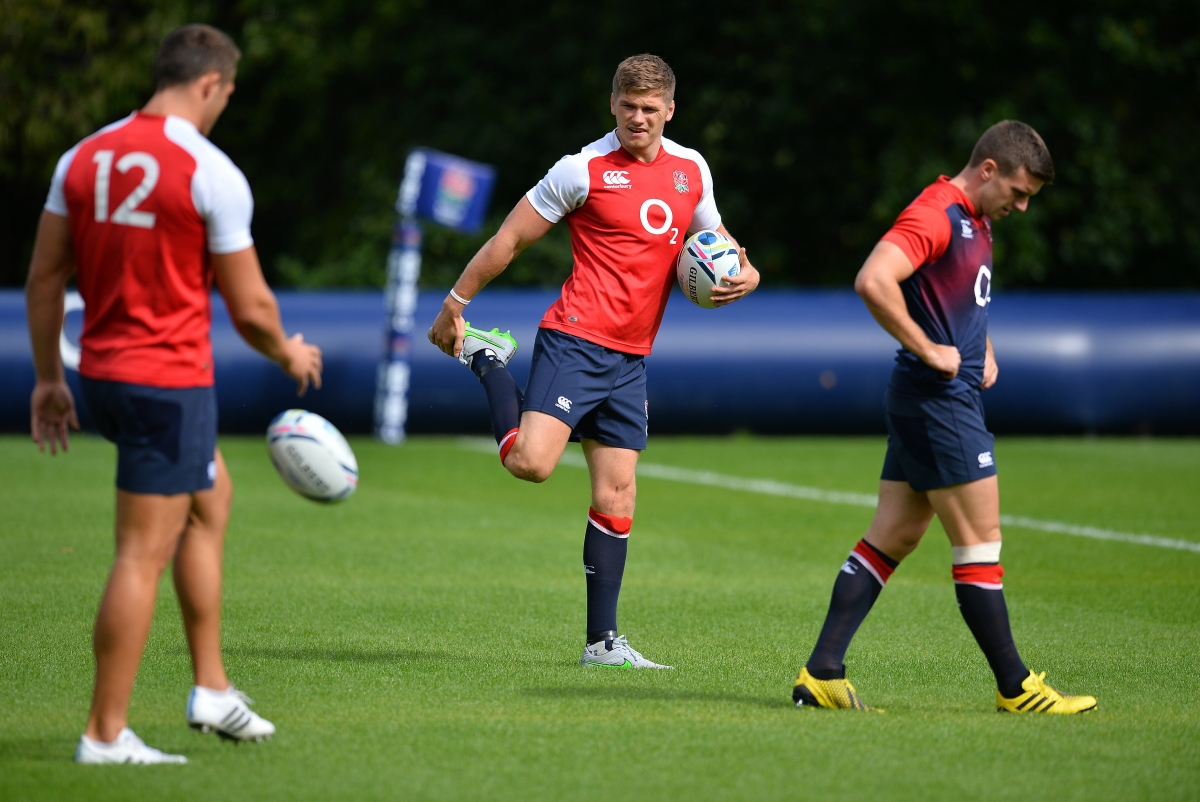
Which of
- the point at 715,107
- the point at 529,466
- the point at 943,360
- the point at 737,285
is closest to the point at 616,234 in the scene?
the point at 737,285

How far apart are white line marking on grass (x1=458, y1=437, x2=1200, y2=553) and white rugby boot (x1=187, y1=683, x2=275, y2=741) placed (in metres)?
6.81

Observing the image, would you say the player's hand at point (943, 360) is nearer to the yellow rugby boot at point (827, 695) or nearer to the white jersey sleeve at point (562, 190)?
the yellow rugby boot at point (827, 695)

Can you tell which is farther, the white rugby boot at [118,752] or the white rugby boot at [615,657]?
the white rugby boot at [615,657]

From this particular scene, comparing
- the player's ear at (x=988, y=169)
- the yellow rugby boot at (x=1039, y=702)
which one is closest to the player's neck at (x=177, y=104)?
the player's ear at (x=988, y=169)

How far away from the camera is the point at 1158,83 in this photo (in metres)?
22.2

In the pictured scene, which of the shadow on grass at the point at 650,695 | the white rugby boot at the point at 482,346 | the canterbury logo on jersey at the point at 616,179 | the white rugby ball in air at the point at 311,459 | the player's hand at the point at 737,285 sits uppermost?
the canterbury logo on jersey at the point at 616,179

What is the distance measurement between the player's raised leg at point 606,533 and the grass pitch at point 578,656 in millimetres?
247

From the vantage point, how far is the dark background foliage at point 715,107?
21.9 meters

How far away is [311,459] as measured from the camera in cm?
502

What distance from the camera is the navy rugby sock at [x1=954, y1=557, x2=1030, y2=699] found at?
5.15 m

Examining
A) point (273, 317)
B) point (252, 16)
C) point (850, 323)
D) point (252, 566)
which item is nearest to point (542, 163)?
point (252, 16)

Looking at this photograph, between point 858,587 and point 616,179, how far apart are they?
6.56ft

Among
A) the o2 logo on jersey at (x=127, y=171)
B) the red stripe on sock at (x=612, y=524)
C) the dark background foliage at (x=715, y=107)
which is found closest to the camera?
the o2 logo on jersey at (x=127, y=171)

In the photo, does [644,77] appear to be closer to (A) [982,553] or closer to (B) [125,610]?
(A) [982,553]
